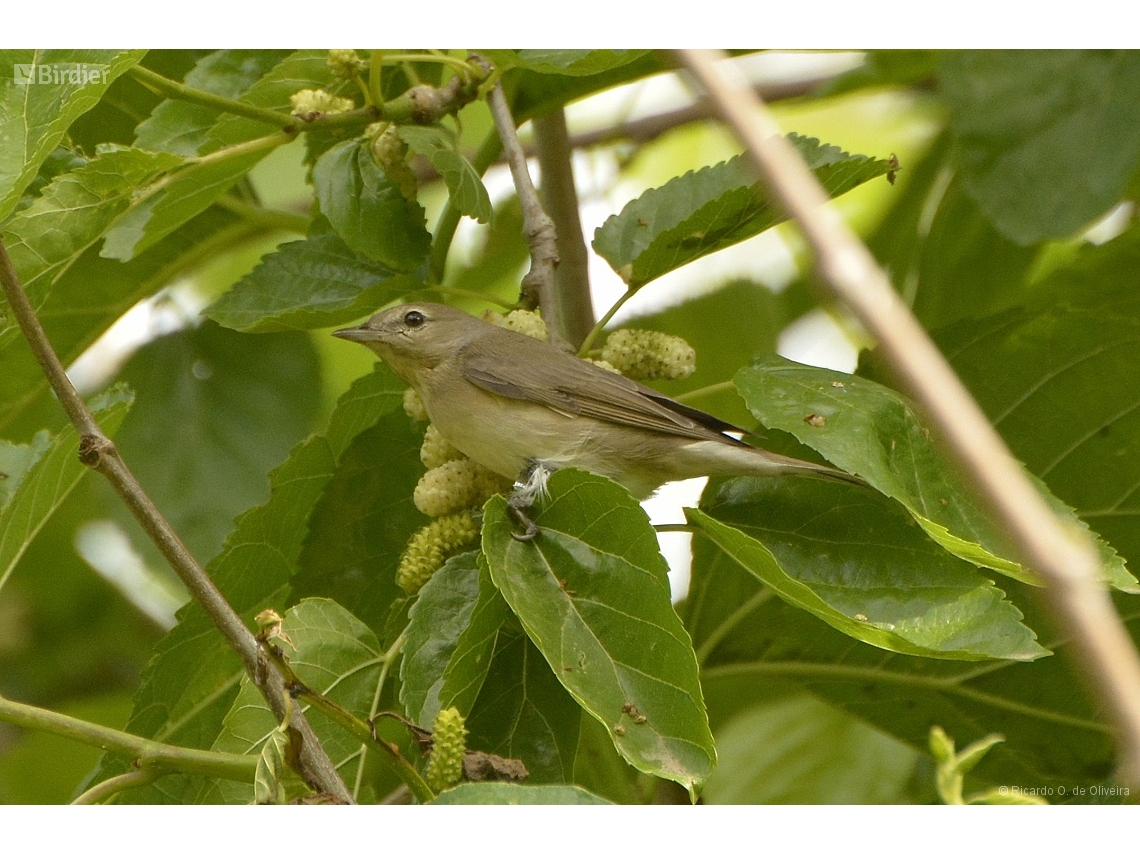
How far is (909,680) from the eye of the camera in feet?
10.8

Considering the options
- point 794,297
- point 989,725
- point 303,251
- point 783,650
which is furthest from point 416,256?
point 794,297

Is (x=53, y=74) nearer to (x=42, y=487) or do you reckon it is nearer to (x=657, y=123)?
(x=42, y=487)

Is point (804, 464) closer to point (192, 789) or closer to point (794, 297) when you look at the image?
point (192, 789)

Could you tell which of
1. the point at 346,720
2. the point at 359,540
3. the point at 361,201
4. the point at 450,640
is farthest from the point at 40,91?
the point at 346,720

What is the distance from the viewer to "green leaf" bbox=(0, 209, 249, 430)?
12.2 feet

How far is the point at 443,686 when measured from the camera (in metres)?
2.34

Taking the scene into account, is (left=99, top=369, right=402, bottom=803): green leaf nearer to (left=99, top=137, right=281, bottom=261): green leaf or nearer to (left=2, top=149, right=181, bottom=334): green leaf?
(left=99, top=137, right=281, bottom=261): green leaf

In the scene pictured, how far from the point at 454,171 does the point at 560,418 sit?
0.90m

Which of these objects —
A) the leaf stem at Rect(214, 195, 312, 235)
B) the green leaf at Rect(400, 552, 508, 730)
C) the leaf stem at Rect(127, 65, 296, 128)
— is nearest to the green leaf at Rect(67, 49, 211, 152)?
the leaf stem at Rect(214, 195, 312, 235)

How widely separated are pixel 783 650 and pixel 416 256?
1457 millimetres

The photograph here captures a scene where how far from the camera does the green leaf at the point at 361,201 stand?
2984mm

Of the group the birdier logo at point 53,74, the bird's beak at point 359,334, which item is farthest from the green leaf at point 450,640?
the bird's beak at point 359,334

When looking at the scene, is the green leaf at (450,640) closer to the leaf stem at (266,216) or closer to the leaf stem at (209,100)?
the leaf stem at (209,100)

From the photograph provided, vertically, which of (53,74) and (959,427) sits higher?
(53,74)
